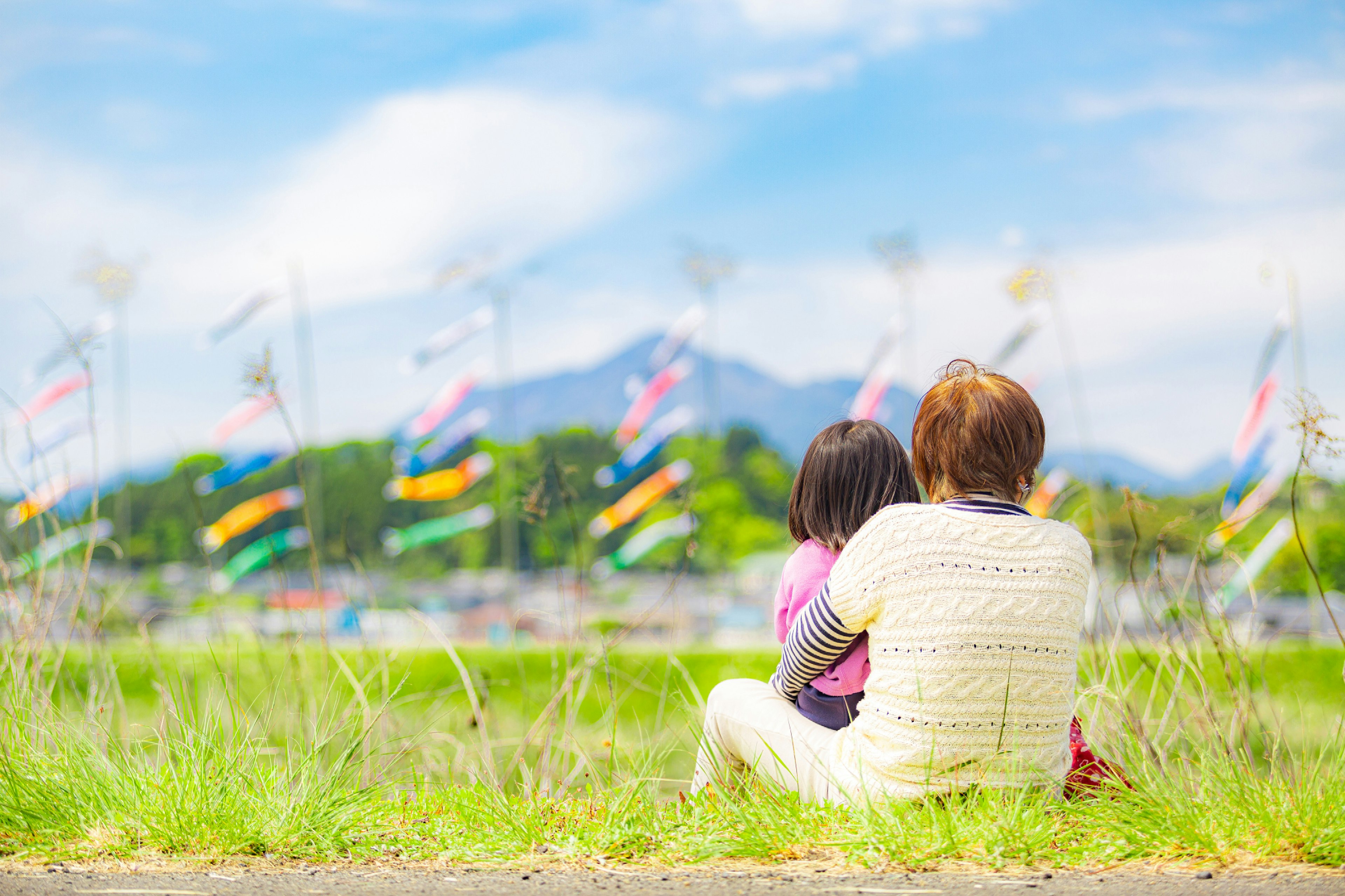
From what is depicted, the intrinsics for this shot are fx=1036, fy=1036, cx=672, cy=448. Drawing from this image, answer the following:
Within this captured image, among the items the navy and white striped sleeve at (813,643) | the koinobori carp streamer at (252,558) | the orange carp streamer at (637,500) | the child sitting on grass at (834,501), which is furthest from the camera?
the orange carp streamer at (637,500)

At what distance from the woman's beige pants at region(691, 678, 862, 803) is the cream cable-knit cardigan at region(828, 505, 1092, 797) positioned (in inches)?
4.1

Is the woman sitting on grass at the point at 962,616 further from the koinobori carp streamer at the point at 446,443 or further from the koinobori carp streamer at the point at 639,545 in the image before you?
the koinobori carp streamer at the point at 446,443

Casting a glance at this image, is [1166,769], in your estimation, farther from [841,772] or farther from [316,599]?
[316,599]

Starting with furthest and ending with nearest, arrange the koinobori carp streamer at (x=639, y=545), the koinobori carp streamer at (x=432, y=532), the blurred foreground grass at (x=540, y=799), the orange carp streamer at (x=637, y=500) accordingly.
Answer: the orange carp streamer at (x=637, y=500), the koinobori carp streamer at (x=639, y=545), the koinobori carp streamer at (x=432, y=532), the blurred foreground grass at (x=540, y=799)

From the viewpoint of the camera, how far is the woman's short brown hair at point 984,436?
6.62 feet

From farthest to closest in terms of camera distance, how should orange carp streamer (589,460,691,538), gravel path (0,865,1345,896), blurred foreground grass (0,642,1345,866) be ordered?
orange carp streamer (589,460,691,538) → blurred foreground grass (0,642,1345,866) → gravel path (0,865,1345,896)

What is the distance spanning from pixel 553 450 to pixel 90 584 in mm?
1442

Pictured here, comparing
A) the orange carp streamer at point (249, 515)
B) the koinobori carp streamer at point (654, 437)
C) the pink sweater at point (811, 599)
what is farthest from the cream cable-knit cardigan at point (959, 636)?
the koinobori carp streamer at point (654, 437)

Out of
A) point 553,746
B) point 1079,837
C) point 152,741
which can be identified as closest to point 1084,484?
point 1079,837

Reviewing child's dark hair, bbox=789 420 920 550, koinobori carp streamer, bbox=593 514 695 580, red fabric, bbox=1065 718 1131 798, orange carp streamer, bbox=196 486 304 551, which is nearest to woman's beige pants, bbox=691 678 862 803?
child's dark hair, bbox=789 420 920 550

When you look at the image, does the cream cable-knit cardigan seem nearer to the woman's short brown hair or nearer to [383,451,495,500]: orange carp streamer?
the woman's short brown hair

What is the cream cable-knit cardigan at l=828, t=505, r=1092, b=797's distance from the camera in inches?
76.3

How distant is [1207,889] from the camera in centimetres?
172

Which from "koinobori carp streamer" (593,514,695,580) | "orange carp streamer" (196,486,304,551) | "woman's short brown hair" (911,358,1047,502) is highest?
"woman's short brown hair" (911,358,1047,502)
